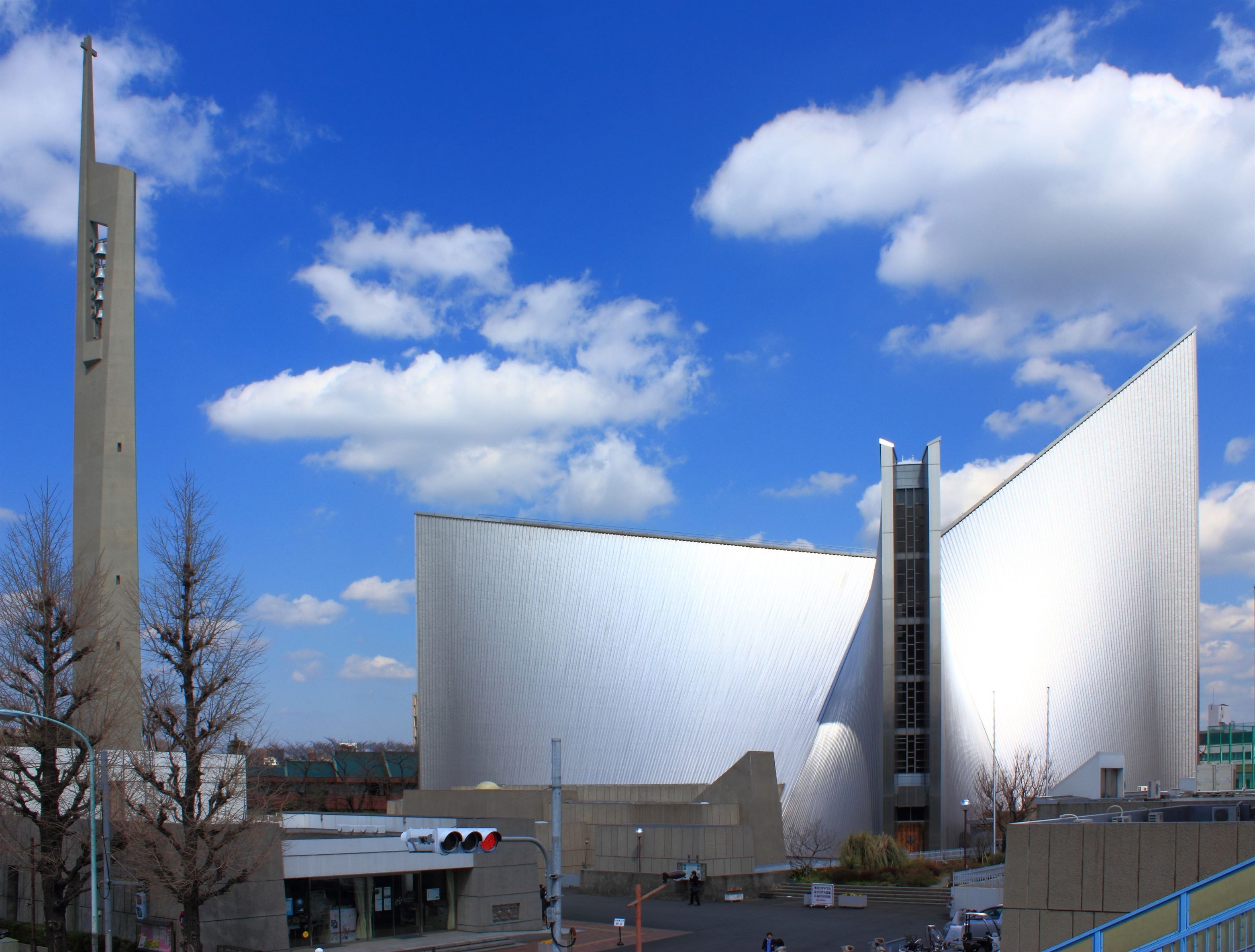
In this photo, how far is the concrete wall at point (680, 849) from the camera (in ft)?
Result: 95.8

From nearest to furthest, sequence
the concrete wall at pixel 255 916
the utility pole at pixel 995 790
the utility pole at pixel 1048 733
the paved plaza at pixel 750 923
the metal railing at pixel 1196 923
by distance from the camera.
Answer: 1. the metal railing at pixel 1196 923
2. the concrete wall at pixel 255 916
3. the paved plaza at pixel 750 923
4. the utility pole at pixel 995 790
5. the utility pole at pixel 1048 733

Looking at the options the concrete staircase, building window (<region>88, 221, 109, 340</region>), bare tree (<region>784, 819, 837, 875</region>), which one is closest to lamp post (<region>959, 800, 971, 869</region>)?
the concrete staircase

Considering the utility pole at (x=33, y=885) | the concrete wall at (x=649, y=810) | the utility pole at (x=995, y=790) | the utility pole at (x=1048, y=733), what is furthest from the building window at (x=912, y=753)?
the utility pole at (x=33, y=885)

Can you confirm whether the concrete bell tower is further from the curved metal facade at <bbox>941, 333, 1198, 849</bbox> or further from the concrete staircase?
the curved metal facade at <bbox>941, 333, 1198, 849</bbox>

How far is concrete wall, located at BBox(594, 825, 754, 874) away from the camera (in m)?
29.2

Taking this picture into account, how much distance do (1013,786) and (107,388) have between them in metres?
29.8

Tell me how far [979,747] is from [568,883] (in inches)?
594

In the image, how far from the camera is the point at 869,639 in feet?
121

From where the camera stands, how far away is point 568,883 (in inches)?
1294

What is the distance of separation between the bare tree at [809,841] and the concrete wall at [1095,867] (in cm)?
2515

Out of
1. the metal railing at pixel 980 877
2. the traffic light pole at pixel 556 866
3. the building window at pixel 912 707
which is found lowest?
the metal railing at pixel 980 877

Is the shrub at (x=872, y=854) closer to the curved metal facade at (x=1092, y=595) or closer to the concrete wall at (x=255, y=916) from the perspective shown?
the curved metal facade at (x=1092, y=595)

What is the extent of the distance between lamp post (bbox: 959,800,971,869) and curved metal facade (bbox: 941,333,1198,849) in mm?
983

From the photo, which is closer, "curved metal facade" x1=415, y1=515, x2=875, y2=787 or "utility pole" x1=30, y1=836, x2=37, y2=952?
"utility pole" x1=30, y1=836, x2=37, y2=952
